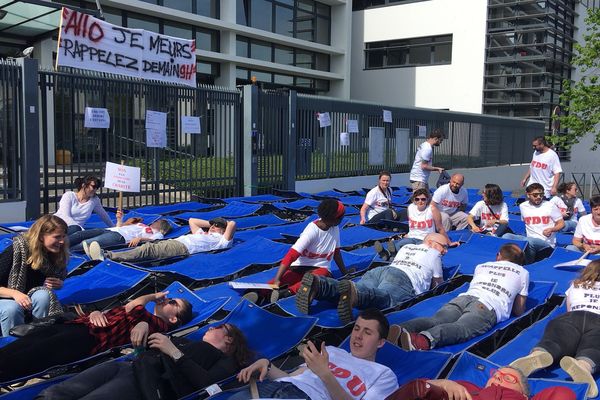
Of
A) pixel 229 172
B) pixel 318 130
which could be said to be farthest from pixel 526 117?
pixel 229 172

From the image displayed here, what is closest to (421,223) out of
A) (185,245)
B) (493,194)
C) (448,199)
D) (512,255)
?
(493,194)

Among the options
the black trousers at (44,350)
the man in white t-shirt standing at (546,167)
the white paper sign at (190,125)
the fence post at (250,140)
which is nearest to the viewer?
the black trousers at (44,350)

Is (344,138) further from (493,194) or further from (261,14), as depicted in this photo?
(261,14)

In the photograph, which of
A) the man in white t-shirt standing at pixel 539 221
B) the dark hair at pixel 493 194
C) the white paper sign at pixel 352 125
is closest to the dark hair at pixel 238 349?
the man in white t-shirt standing at pixel 539 221

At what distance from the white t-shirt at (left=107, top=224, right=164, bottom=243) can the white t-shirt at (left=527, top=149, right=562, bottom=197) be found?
22.0ft

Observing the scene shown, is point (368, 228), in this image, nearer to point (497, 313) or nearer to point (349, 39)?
point (497, 313)

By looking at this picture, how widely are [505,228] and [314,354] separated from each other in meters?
5.91

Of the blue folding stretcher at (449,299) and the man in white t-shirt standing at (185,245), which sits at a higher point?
the man in white t-shirt standing at (185,245)

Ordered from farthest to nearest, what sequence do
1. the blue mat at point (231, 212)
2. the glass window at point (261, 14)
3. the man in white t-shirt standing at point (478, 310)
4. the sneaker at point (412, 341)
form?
the glass window at point (261, 14) → the blue mat at point (231, 212) → the man in white t-shirt standing at point (478, 310) → the sneaker at point (412, 341)

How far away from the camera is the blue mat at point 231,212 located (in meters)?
9.62

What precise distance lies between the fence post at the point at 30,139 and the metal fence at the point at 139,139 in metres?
0.30

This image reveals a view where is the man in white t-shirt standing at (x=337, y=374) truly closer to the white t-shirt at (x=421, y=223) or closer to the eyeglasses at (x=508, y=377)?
the eyeglasses at (x=508, y=377)

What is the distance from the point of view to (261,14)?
23469 millimetres

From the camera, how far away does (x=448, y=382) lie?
2973 mm
